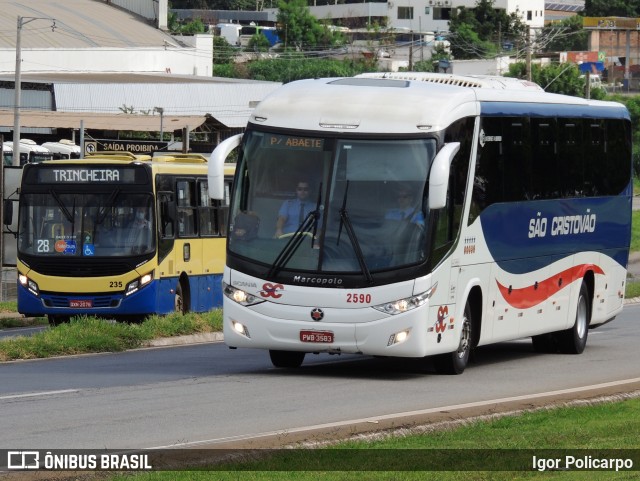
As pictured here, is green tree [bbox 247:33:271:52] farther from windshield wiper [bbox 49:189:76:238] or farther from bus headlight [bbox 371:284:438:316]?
bus headlight [bbox 371:284:438:316]

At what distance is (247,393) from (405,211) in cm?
271

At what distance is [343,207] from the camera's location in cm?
1616

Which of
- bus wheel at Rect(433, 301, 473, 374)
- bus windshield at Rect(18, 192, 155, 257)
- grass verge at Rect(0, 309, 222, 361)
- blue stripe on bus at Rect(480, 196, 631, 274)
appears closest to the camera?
bus wheel at Rect(433, 301, 473, 374)

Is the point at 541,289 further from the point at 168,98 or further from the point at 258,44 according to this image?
the point at 258,44

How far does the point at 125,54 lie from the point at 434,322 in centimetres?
8498

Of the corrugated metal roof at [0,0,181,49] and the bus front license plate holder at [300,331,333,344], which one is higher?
the corrugated metal roof at [0,0,181,49]

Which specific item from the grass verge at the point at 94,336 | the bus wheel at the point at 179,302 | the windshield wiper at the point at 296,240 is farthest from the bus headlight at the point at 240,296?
the bus wheel at the point at 179,302

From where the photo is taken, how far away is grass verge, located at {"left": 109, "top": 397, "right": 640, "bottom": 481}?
9.84 metres

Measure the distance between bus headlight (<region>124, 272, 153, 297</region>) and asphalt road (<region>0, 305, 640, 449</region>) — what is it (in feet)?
14.6

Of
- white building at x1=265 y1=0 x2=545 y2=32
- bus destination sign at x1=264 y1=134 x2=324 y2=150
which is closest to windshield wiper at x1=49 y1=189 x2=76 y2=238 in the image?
bus destination sign at x1=264 y1=134 x2=324 y2=150

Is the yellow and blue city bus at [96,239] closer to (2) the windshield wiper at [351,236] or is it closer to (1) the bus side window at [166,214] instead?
(1) the bus side window at [166,214]

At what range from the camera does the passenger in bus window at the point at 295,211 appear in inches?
639

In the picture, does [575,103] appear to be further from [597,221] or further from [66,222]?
[66,222]

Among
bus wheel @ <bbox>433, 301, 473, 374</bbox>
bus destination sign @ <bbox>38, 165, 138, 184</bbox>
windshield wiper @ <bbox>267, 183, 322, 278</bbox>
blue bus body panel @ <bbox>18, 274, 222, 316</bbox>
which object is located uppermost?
windshield wiper @ <bbox>267, 183, 322, 278</bbox>
